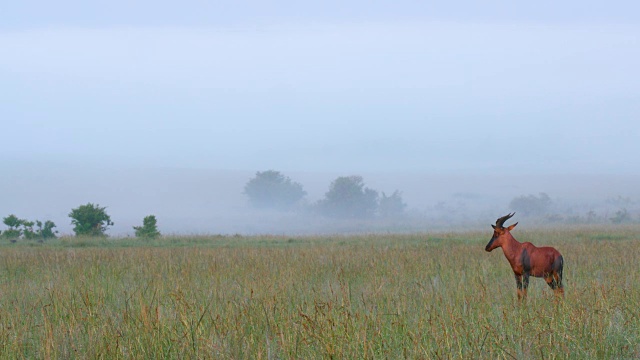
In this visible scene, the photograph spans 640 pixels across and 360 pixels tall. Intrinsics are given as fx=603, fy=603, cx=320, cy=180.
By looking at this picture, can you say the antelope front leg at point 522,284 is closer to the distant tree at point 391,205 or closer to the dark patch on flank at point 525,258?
the dark patch on flank at point 525,258

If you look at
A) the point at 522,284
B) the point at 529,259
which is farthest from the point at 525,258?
the point at 522,284

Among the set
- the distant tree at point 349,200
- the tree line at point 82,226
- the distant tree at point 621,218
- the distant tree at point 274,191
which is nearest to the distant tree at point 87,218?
the tree line at point 82,226

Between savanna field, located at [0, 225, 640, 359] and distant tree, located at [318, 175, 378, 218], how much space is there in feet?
261

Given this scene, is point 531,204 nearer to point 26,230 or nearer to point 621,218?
point 621,218

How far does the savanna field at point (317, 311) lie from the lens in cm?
586

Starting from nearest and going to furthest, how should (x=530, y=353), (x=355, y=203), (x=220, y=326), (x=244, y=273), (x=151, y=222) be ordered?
(x=530, y=353)
(x=220, y=326)
(x=244, y=273)
(x=151, y=222)
(x=355, y=203)

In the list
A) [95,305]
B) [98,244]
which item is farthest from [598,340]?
[98,244]

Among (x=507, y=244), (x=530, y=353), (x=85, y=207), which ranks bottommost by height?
(x=530, y=353)

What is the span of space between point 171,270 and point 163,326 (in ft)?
23.5

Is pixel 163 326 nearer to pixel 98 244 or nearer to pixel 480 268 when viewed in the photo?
pixel 480 268

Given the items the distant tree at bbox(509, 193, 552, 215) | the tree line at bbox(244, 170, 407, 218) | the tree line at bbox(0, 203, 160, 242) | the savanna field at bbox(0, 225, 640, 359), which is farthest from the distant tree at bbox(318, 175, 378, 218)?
the savanna field at bbox(0, 225, 640, 359)

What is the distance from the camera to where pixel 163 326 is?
244 inches

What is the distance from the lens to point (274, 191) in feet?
363

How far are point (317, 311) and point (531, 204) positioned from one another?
9201 cm
